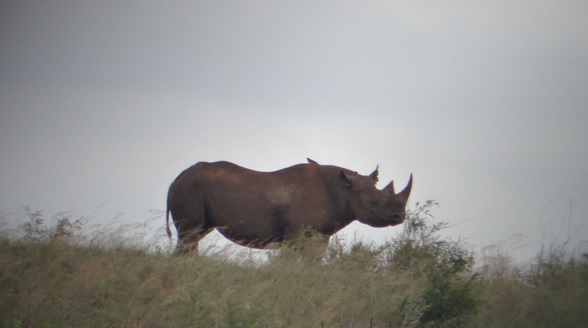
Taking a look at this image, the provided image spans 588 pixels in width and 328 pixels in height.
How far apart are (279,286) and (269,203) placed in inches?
143

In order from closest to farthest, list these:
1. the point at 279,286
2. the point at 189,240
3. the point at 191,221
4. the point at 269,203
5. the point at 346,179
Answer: the point at 279,286
the point at 189,240
the point at 191,221
the point at 269,203
the point at 346,179

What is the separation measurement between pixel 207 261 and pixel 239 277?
0.54m

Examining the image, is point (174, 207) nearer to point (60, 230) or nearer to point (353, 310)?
point (60, 230)

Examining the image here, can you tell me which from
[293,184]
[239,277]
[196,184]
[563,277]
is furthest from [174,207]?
[563,277]

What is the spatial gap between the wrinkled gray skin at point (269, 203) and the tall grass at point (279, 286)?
1.19 metres

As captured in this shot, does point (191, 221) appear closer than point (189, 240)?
No

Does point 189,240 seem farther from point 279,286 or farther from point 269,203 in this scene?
point 279,286

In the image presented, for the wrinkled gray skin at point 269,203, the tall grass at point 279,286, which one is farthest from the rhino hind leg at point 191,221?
the tall grass at point 279,286

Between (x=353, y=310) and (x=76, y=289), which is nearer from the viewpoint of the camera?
(x=76, y=289)

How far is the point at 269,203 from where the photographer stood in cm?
1552

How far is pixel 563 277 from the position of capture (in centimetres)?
1408

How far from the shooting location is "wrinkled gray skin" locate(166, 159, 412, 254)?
15195 millimetres

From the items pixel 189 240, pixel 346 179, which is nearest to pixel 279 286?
pixel 189 240

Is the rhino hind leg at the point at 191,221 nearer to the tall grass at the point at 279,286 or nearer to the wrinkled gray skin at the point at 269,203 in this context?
the wrinkled gray skin at the point at 269,203
